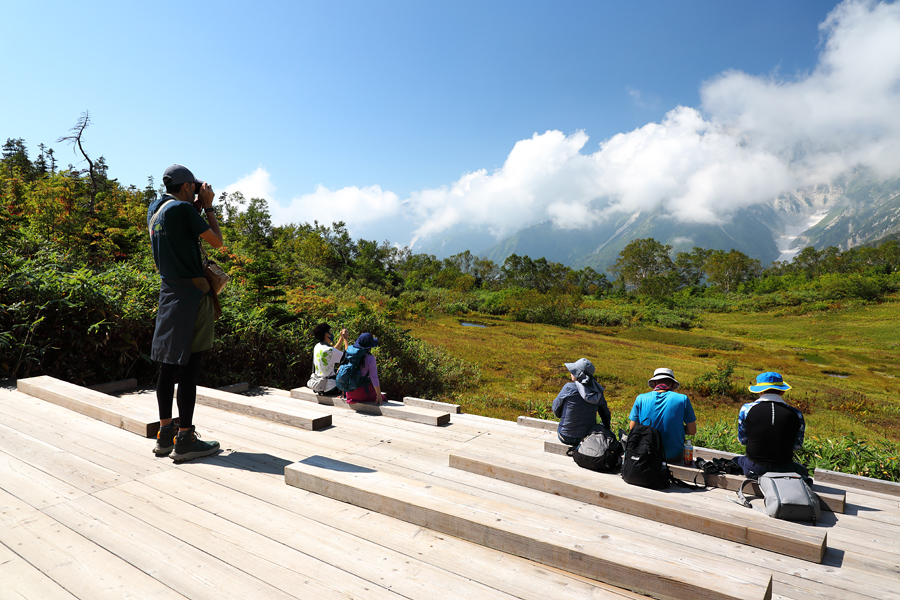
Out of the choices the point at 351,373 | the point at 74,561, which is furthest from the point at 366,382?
the point at 74,561

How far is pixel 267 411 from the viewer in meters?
4.01

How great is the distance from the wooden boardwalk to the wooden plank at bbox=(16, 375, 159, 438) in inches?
4.0

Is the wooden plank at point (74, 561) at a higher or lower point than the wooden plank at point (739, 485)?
lower

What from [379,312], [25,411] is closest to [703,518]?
[25,411]

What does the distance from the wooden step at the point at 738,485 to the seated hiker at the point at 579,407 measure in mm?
662

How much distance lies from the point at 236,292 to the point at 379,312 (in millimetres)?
3408

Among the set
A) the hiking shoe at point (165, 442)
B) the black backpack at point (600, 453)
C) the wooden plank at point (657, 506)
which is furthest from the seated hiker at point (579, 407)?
the hiking shoe at point (165, 442)

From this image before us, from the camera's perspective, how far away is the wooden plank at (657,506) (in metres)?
2.20

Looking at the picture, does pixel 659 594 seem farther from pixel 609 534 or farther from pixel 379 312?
pixel 379 312

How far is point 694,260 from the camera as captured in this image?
224 ft

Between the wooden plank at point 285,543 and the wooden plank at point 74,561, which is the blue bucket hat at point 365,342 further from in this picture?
the wooden plank at point 74,561

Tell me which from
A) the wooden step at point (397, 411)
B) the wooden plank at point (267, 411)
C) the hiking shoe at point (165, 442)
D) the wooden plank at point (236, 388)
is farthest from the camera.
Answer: the wooden plank at point (236, 388)

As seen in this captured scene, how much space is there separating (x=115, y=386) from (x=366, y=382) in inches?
114

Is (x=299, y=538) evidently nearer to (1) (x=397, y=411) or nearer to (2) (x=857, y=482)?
(1) (x=397, y=411)
